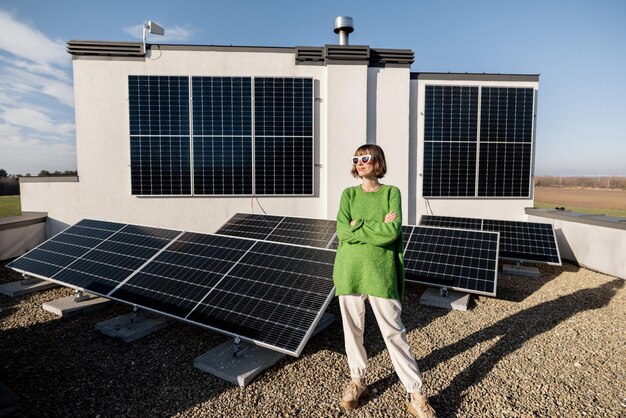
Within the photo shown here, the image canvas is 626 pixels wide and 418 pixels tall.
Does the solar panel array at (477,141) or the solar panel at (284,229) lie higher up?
the solar panel array at (477,141)

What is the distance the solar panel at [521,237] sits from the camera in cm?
891

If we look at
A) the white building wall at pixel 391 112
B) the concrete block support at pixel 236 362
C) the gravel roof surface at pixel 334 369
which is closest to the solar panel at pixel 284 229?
the gravel roof surface at pixel 334 369

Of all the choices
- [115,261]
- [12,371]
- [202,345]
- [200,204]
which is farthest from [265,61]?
Result: [12,371]

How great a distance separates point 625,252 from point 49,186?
51.0ft

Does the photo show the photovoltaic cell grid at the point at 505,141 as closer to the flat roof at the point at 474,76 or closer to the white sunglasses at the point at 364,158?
the flat roof at the point at 474,76

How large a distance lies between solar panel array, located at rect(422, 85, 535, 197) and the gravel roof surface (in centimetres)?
603

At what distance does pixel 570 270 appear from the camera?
941 cm

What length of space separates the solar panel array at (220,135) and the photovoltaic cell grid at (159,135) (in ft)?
0.09

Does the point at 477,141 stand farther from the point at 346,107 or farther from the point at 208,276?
the point at 208,276

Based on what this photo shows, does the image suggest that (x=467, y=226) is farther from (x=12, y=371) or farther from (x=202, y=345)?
(x=12, y=371)

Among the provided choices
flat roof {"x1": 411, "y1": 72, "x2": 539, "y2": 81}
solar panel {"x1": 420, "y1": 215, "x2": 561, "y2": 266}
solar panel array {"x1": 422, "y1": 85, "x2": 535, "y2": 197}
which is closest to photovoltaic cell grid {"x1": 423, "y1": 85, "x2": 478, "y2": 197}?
solar panel array {"x1": 422, "y1": 85, "x2": 535, "y2": 197}

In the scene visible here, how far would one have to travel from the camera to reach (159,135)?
10.9 meters

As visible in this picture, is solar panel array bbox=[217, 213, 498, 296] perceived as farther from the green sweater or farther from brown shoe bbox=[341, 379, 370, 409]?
the green sweater

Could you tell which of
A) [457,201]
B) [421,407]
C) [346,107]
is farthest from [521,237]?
[421,407]
